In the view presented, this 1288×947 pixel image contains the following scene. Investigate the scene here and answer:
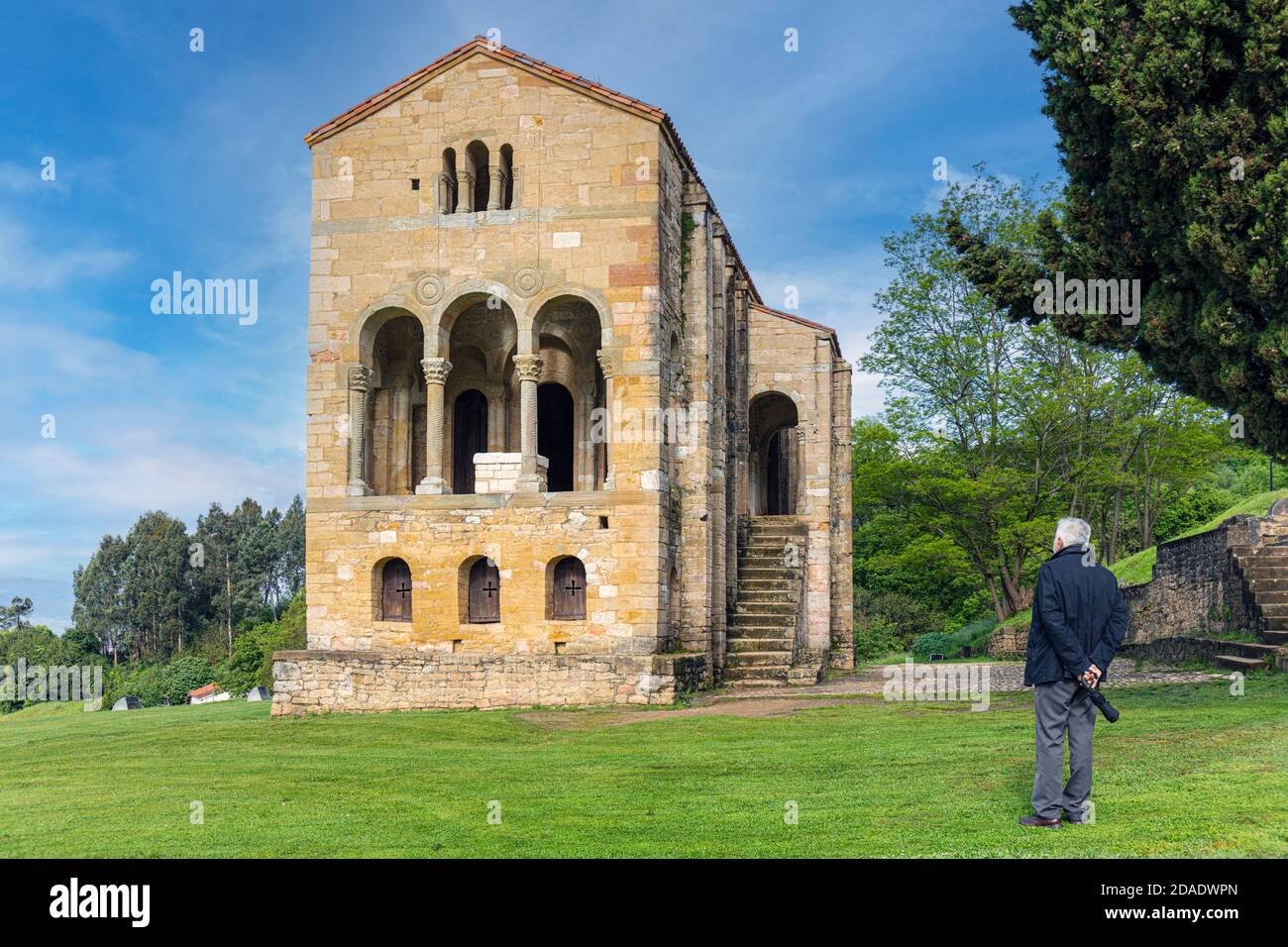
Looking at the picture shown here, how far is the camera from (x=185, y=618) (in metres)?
76.6

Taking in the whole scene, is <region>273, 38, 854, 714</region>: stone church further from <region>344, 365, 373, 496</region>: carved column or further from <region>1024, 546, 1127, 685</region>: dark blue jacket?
<region>1024, 546, 1127, 685</region>: dark blue jacket

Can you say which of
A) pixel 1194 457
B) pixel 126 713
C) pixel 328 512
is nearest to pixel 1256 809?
pixel 328 512

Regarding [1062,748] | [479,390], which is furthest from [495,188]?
[1062,748]

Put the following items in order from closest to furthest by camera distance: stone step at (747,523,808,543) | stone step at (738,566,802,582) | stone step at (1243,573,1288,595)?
stone step at (1243,573,1288,595)
stone step at (738,566,802,582)
stone step at (747,523,808,543)

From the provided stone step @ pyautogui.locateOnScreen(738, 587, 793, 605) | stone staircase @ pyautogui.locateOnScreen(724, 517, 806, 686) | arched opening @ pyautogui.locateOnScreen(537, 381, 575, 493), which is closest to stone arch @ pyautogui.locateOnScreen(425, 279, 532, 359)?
arched opening @ pyautogui.locateOnScreen(537, 381, 575, 493)

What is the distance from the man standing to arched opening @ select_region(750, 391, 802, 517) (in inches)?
861

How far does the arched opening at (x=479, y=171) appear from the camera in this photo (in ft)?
69.4

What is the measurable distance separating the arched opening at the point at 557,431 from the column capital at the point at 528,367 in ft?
14.3

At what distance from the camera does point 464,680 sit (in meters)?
19.3

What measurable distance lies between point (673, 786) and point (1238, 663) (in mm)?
11592

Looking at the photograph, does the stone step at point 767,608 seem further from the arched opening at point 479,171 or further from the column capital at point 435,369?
the arched opening at point 479,171

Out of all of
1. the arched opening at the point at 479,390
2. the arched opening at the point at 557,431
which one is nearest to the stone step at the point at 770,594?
the arched opening at the point at 557,431

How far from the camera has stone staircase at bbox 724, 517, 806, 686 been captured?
2262 cm

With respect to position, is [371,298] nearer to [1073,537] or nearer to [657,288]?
[657,288]
